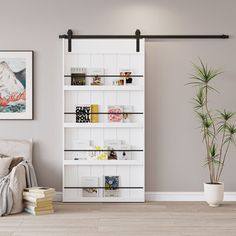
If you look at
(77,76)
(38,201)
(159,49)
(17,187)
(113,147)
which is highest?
(159,49)

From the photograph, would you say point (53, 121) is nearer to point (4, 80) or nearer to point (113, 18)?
point (4, 80)

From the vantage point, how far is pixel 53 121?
5.31 m

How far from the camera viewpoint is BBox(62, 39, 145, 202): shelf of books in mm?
5234

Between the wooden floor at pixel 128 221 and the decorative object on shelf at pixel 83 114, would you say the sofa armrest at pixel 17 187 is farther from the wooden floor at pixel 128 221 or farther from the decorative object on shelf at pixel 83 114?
the decorative object on shelf at pixel 83 114

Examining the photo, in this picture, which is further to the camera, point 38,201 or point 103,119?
point 103,119

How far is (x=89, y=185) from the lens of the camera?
5242mm

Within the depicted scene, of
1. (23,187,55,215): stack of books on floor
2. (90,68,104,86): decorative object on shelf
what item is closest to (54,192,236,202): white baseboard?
(23,187,55,215): stack of books on floor

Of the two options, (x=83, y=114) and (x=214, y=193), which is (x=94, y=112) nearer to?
(x=83, y=114)

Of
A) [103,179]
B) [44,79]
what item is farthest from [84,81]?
[103,179]

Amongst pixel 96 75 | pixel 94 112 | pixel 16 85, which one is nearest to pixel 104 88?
pixel 96 75

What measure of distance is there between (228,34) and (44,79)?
2.22 meters

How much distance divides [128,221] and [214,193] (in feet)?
3.77

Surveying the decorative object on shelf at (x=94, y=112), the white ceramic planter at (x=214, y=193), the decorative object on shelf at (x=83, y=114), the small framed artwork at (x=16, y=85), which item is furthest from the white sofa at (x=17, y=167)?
the white ceramic planter at (x=214, y=193)

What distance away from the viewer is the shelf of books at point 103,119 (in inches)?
206
